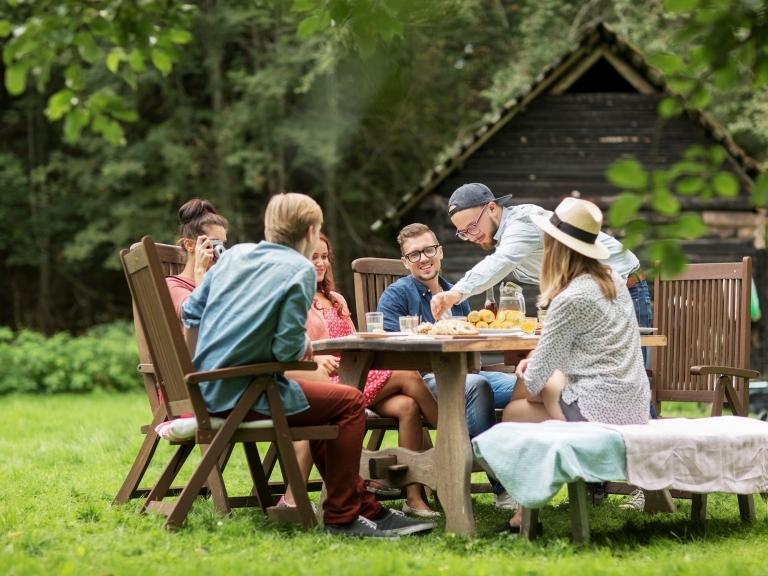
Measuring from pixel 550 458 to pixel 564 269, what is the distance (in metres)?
0.88

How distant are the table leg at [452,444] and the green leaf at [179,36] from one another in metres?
1.74

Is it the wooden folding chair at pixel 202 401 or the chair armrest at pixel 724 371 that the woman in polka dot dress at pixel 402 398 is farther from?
the chair armrest at pixel 724 371

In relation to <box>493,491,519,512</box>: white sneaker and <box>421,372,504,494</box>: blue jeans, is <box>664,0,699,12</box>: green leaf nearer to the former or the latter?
<box>421,372,504,494</box>: blue jeans

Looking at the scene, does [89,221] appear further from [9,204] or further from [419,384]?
[419,384]

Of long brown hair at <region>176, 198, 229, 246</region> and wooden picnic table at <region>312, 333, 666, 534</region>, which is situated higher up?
long brown hair at <region>176, 198, 229, 246</region>

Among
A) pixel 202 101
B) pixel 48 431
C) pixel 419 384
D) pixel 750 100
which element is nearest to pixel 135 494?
pixel 419 384

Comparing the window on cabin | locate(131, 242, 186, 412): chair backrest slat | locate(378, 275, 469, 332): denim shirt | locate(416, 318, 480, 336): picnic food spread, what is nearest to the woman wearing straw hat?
locate(416, 318, 480, 336): picnic food spread

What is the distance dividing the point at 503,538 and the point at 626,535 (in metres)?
0.60

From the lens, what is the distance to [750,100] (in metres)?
18.4

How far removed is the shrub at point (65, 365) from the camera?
612 inches

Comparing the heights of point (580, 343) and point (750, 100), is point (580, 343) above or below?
below

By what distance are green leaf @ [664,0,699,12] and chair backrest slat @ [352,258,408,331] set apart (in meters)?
3.60

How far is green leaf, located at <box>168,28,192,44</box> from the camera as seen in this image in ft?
13.7

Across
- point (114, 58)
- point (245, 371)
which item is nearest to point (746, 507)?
point (245, 371)
